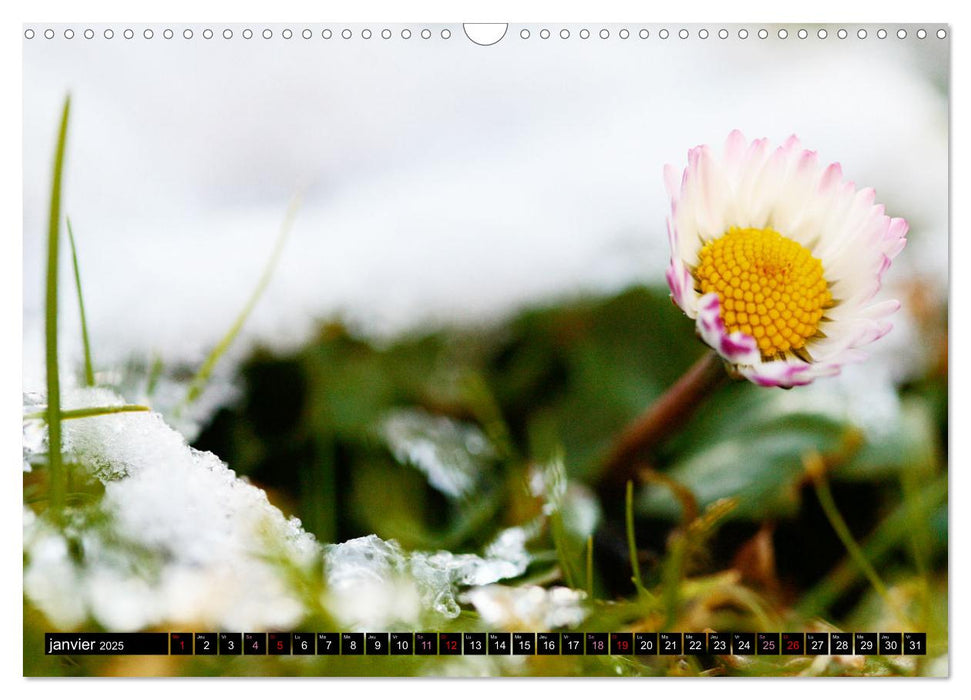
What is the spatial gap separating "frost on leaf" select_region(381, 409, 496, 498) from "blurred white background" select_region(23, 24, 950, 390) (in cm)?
14

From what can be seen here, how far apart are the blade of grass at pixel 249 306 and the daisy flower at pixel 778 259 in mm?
354

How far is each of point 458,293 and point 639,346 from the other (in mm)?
200

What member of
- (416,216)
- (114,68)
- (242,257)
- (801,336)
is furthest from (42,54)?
(801,336)

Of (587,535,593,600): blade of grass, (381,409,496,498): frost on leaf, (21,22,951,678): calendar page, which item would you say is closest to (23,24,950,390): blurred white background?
(21,22,951,678): calendar page

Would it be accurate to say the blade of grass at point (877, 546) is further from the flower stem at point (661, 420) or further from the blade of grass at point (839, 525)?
the flower stem at point (661, 420)

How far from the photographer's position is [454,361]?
854 millimetres

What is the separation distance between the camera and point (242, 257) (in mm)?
786

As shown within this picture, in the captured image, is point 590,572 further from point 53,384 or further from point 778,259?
point 53,384

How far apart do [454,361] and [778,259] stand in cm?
35

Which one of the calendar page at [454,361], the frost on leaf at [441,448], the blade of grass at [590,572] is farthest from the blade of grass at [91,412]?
the blade of grass at [590,572]

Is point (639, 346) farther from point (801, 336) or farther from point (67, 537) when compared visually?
point (67, 537)

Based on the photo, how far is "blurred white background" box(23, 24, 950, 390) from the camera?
0.75 m

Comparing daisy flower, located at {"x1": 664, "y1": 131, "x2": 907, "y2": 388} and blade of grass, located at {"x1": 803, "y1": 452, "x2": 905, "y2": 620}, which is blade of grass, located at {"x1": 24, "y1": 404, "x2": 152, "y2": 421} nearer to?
A: daisy flower, located at {"x1": 664, "y1": 131, "x2": 907, "y2": 388}

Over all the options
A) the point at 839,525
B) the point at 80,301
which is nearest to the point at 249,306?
the point at 80,301
